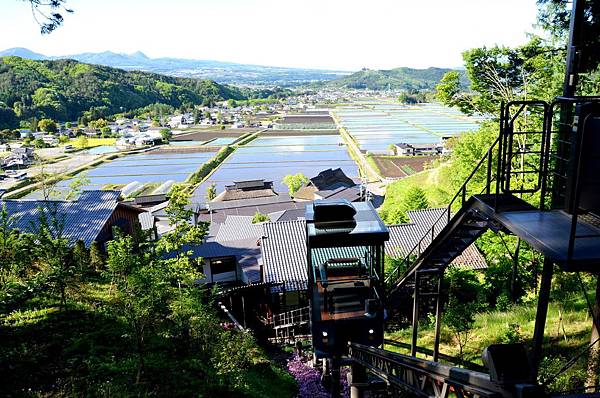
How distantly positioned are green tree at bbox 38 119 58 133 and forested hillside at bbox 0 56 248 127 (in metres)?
6.23

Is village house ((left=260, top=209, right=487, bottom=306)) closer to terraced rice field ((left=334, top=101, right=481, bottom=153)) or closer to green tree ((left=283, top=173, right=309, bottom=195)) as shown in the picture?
green tree ((left=283, top=173, right=309, bottom=195))

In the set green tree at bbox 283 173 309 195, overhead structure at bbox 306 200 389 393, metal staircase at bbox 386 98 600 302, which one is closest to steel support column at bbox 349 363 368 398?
overhead structure at bbox 306 200 389 393

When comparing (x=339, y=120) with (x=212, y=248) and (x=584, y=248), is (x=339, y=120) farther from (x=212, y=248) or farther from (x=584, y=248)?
(x=584, y=248)

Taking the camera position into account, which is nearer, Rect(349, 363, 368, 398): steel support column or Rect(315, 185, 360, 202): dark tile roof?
Rect(349, 363, 368, 398): steel support column

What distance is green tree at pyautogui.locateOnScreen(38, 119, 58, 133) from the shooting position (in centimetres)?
8412

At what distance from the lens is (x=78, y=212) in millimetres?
17234

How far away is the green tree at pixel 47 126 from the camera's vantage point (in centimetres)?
8412

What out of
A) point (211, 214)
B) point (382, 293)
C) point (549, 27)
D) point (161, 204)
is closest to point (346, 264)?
point (382, 293)

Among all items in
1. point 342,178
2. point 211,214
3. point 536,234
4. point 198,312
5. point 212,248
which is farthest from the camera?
point 342,178

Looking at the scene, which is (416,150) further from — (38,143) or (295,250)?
(38,143)

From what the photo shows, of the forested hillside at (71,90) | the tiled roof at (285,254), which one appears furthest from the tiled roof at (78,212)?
the forested hillside at (71,90)

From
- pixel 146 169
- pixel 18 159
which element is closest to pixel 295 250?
pixel 146 169

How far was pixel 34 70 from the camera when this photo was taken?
104m

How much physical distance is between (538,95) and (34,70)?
12350 cm
